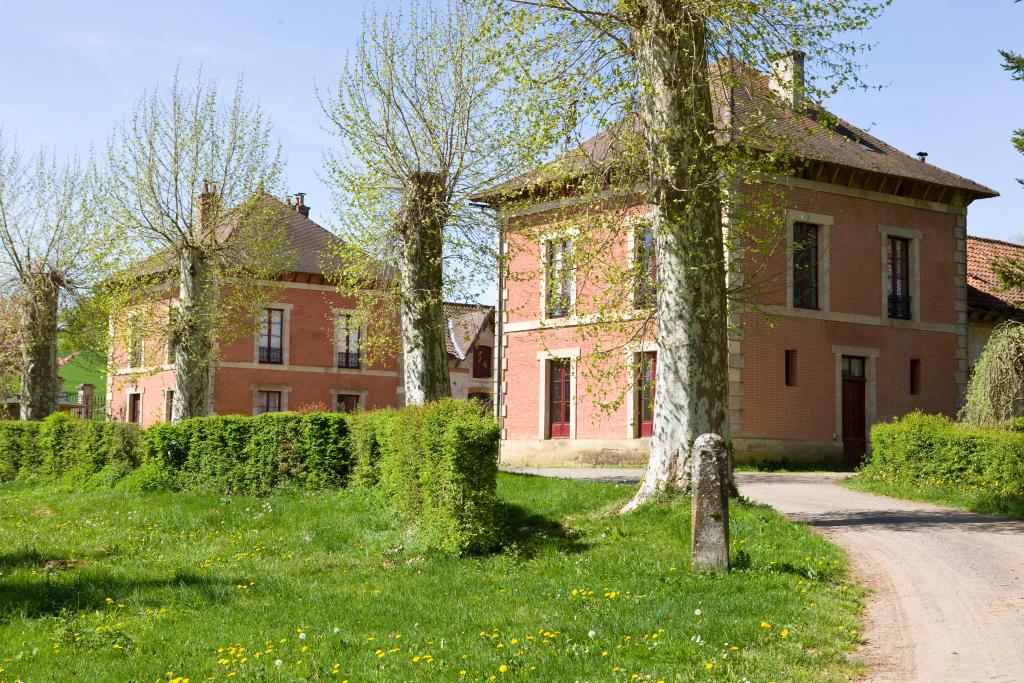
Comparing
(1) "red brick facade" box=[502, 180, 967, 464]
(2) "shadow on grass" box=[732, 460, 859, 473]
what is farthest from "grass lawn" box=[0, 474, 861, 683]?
(1) "red brick facade" box=[502, 180, 967, 464]

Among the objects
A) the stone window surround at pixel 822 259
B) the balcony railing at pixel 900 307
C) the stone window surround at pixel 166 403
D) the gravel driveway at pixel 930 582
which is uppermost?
the stone window surround at pixel 822 259

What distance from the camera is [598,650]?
7.95m

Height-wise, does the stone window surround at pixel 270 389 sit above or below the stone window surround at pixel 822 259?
below

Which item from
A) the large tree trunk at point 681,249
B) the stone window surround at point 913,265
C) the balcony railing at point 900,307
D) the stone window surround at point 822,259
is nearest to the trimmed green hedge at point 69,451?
the large tree trunk at point 681,249

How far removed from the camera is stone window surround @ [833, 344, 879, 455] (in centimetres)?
2673

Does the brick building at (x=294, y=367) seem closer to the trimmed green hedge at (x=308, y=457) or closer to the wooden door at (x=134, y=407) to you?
the wooden door at (x=134, y=407)

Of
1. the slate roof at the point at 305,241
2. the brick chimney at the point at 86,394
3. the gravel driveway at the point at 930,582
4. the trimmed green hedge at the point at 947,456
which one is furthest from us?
the brick chimney at the point at 86,394

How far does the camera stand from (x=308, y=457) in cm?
1894

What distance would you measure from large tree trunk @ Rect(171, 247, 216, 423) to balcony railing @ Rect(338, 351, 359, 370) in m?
17.2

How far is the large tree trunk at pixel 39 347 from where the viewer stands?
3033 cm

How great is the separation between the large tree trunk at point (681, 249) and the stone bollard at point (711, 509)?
3.24 metres

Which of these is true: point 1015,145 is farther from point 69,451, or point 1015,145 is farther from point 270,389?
point 270,389

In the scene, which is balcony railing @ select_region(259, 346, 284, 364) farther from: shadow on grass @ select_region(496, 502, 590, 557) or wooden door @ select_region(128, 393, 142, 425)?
shadow on grass @ select_region(496, 502, 590, 557)

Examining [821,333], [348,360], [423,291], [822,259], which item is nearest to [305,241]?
[348,360]
